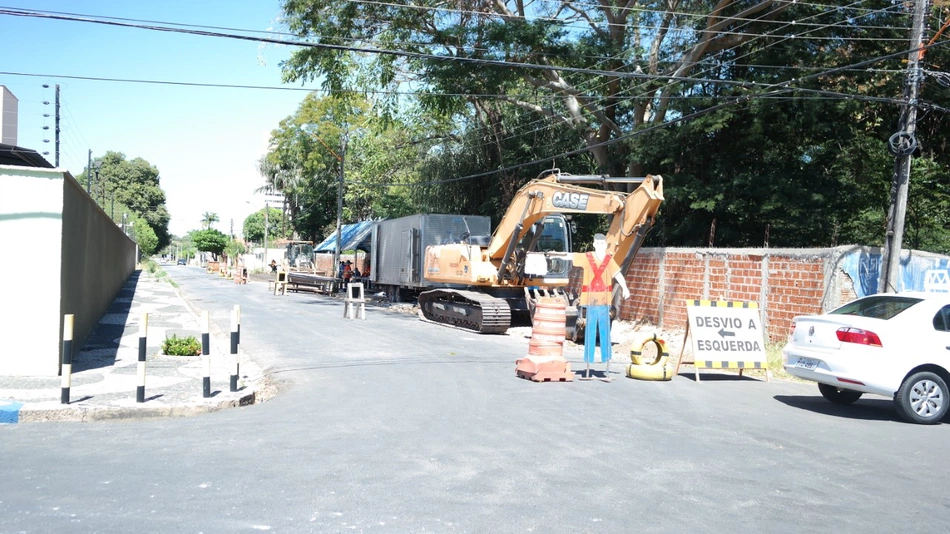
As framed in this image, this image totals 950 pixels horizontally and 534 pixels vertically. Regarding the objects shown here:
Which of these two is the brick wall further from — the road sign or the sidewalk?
the sidewalk

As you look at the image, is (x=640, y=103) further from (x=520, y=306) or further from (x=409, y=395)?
(x=409, y=395)

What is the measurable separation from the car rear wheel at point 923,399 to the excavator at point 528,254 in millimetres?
7116

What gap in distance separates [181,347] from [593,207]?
9109 mm

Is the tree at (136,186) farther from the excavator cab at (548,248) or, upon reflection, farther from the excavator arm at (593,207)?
the excavator arm at (593,207)

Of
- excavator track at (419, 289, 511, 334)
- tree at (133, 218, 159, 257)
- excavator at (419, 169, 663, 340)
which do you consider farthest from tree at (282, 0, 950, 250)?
tree at (133, 218, 159, 257)

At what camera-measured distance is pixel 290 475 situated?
248 inches

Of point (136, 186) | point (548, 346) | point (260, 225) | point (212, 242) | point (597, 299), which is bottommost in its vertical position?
point (548, 346)

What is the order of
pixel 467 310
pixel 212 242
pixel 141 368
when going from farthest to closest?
pixel 212 242 → pixel 467 310 → pixel 141 368

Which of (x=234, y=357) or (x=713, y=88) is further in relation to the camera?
(x=713, y=88)

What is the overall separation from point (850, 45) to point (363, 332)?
1595 cm

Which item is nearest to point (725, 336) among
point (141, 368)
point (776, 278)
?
point (776, 278)

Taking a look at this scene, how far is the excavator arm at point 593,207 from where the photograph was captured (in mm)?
16164

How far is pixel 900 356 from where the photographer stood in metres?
9.39

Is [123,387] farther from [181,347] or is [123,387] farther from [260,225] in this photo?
[260,225]
